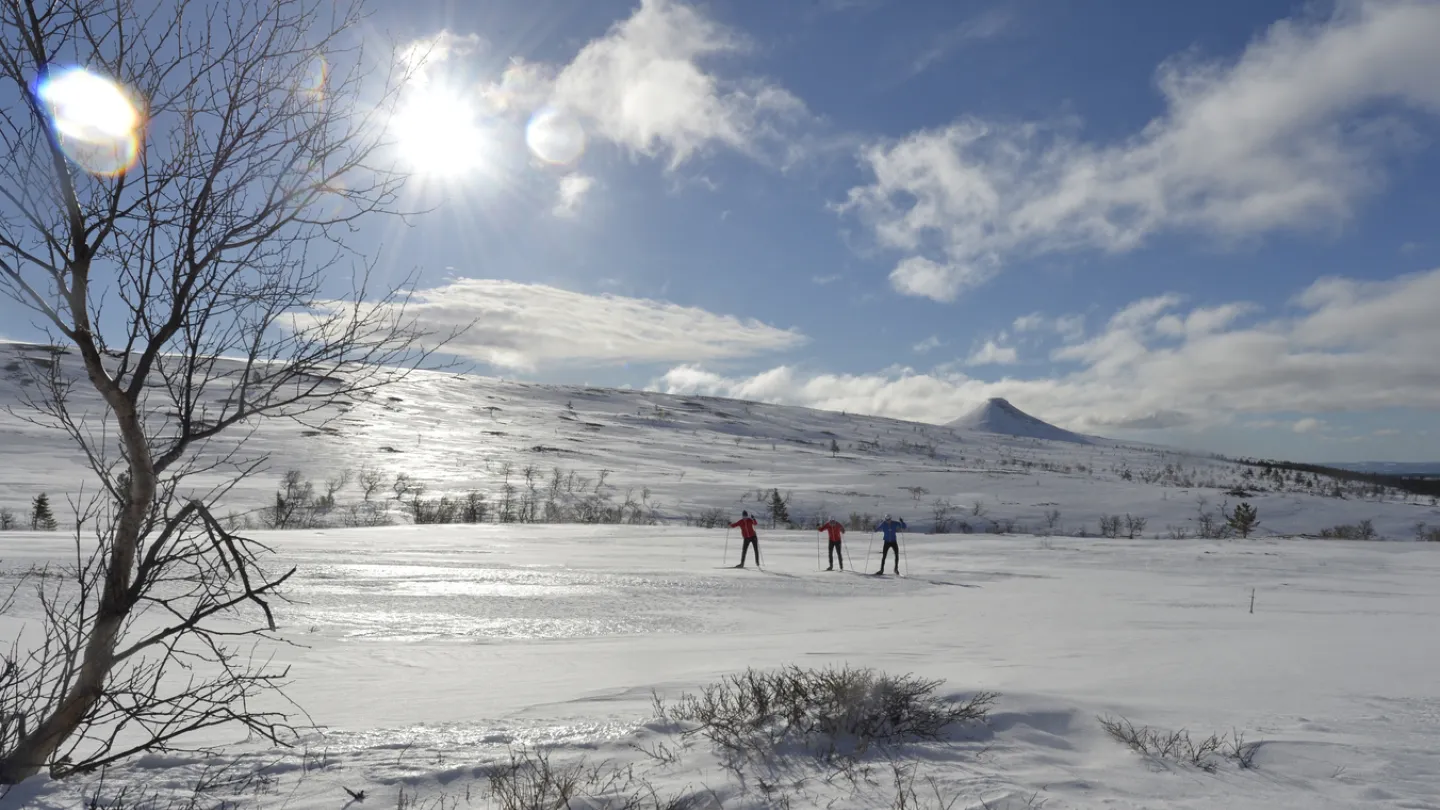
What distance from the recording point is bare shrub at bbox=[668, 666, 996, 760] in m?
4.71

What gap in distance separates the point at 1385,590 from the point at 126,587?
21182 millimetres

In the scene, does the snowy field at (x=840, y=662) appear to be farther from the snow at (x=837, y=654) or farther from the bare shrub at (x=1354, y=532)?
the bare shrub at (x=1354, y=532)

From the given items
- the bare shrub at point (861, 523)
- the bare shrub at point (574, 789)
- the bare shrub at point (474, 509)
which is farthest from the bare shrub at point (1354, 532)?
the bare shrub at point (574, 789)

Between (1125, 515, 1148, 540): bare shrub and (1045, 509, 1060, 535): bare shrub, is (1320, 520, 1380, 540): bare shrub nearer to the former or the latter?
(1125, 515, 1148, 540): bare shrub

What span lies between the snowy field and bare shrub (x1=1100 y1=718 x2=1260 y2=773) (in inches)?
2.9

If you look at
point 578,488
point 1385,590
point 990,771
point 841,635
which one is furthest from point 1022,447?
point 990,771

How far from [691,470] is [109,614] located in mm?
55660

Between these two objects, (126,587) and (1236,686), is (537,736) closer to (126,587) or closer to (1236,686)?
(126,587)

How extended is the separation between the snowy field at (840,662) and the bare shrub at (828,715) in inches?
6.5

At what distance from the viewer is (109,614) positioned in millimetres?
3818

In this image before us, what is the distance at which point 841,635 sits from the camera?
11.2 meters

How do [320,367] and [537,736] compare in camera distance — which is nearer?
[320,367]

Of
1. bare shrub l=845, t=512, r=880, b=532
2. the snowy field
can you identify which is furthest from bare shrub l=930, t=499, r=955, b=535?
the snowy field

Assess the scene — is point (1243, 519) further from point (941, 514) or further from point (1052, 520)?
point (941, 514)
